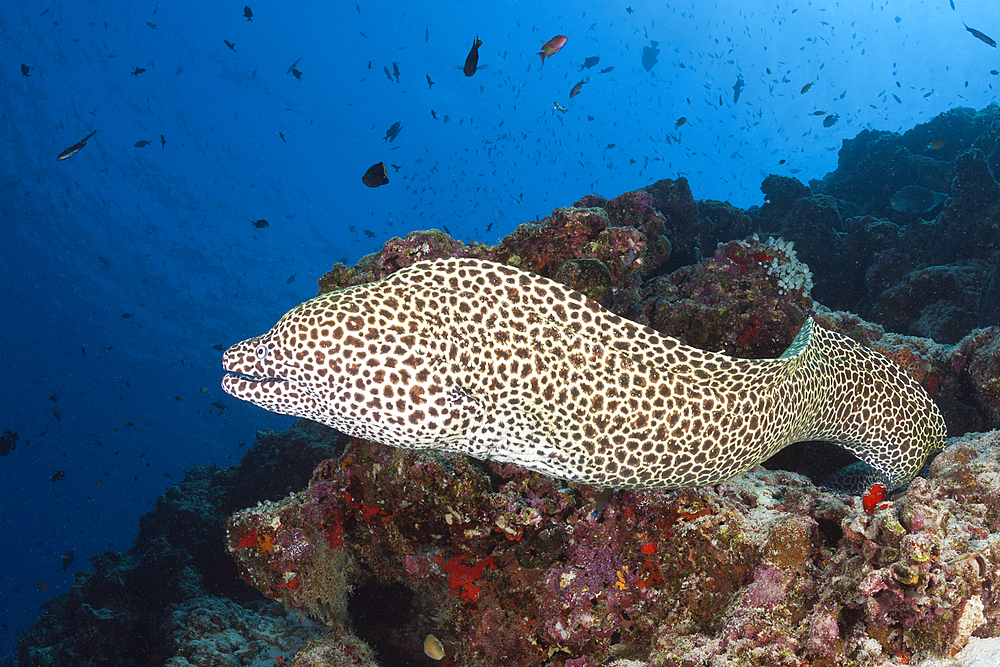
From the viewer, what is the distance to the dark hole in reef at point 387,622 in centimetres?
465

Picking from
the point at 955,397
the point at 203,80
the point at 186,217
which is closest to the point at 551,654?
the point at 955,397

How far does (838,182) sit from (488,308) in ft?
80.5

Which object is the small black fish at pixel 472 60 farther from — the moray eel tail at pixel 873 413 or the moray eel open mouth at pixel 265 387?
the moray eel tail at pixel 873 413

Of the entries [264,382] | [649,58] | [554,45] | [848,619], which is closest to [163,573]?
[264,382]

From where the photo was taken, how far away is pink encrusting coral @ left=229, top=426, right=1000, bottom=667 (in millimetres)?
2510

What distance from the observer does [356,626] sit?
15.7ft

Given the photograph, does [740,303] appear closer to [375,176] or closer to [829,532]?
[829,532]

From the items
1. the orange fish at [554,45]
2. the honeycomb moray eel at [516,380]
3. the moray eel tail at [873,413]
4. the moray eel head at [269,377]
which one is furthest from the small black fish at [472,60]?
the moray eel tail at [873,413]

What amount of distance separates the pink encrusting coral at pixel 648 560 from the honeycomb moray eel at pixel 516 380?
1.47 ft

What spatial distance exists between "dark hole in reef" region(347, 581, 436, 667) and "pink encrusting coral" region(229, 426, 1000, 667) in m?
0.29

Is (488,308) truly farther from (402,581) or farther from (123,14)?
(123,14)

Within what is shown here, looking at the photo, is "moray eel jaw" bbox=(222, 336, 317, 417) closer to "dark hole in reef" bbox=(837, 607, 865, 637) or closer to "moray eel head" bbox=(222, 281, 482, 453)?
"moray eel head" bbox=(222, 281, 482, 453)

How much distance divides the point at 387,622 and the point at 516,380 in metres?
3.51

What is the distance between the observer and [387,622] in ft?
15.9
